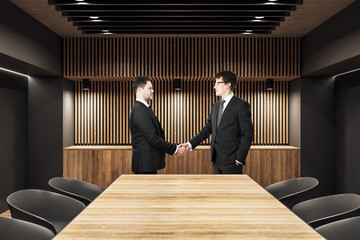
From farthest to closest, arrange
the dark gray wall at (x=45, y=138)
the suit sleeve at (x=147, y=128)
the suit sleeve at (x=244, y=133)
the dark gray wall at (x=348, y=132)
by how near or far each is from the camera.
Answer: the dark gray wall at (x=45, y=138) < the dark gray wall at (x=348, y=132) < the suit sleeve at (x=147, y=128) < the suit sleeve at (x=244, y=133)

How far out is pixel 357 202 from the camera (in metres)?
2.54

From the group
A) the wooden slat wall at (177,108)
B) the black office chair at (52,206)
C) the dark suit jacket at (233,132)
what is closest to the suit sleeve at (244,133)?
the dark suit jacket at (233,132)

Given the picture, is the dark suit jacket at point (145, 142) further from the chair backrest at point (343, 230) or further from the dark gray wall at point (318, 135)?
the dark gray wall at point (318, 135)

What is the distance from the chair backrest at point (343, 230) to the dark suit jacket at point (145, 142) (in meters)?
2.28

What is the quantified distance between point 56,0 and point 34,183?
13.5ft

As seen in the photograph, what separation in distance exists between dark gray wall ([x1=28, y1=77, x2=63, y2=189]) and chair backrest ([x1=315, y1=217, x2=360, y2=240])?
5.85m

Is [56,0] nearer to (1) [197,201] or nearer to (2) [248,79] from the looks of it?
(1) [197,201]

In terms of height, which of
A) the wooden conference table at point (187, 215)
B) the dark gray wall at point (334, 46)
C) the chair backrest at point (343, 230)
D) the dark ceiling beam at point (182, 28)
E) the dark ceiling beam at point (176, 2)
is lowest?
the chair backrest at point (343, 230)

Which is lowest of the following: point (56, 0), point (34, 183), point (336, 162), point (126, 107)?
point (34, 183)

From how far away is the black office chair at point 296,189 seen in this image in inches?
118

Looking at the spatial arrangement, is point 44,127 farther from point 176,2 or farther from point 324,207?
point 324,207

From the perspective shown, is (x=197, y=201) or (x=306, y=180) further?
(x=306, y=180)

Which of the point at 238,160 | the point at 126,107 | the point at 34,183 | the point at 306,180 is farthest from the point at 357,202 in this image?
the point at 34,183

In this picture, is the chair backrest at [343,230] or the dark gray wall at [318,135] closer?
the chair backrest at [343,230]
